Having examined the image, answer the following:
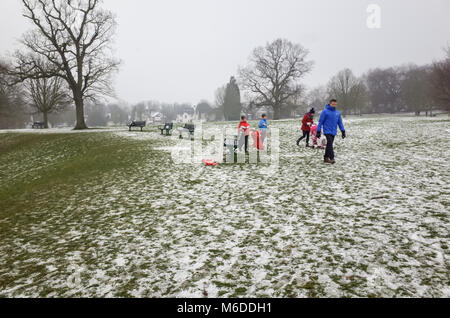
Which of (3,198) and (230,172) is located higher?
(230,172)

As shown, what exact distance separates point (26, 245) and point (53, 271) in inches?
68.2

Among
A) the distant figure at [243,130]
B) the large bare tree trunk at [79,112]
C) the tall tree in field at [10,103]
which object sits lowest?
the distant figure at [243,130]

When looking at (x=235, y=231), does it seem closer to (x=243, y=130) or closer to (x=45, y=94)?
(x=243, y=130)

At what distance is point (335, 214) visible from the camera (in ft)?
18.9

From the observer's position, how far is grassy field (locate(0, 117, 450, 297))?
12.1 ft

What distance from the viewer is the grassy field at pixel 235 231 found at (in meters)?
3.69

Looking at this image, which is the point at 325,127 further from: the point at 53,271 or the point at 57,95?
the point at 57,95

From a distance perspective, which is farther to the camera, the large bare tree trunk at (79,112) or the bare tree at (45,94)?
the bare tree at (45,94)

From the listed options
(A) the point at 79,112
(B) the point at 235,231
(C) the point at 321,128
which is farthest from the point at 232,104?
(B) the point at 235,231

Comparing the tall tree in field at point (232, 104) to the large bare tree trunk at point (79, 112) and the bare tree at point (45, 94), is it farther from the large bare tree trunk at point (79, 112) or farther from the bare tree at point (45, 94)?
the large bare tree trunk at point (79, 112)

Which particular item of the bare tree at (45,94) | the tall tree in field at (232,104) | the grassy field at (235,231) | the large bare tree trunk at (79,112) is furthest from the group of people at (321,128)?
the tall tree in field at (232,104)

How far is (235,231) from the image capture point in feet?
17.4
